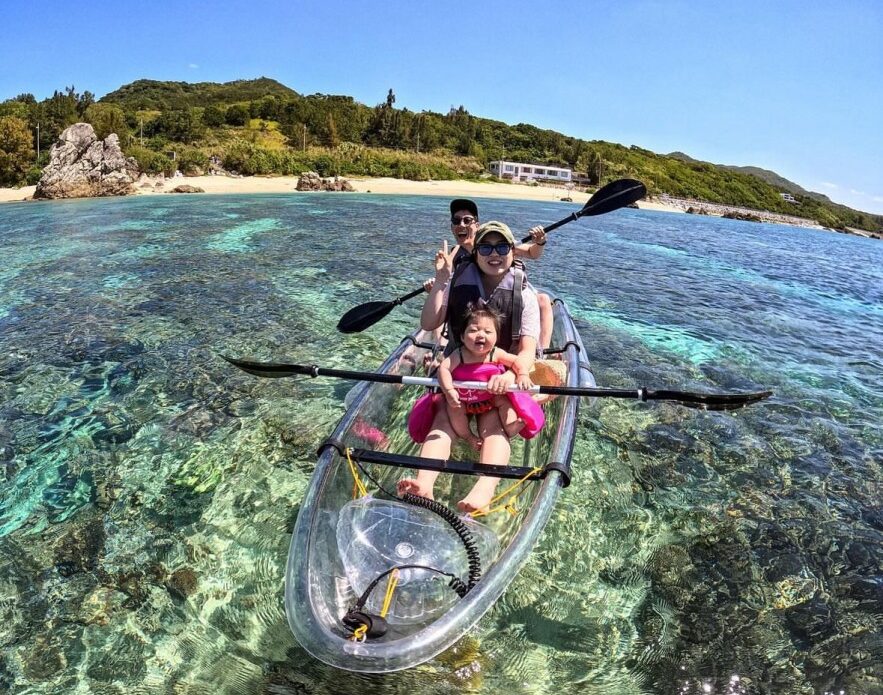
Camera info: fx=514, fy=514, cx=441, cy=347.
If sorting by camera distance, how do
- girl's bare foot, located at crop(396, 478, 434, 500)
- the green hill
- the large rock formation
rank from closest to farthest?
girl's bare foot, located at crop(396, 478, 434, 500)
the large rock formation
the green hill

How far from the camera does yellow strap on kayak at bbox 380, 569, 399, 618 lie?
2.46 meters

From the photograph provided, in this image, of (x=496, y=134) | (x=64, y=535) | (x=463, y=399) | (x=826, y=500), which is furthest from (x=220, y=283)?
(x=496, y=134)

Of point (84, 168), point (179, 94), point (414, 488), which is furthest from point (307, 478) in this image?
point (179, 94)

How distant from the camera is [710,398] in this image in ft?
11.8

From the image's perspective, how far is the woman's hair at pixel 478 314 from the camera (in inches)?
144

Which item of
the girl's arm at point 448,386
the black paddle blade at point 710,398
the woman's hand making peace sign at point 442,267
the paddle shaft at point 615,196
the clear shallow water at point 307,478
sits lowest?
the clear shallow water at point 307,478

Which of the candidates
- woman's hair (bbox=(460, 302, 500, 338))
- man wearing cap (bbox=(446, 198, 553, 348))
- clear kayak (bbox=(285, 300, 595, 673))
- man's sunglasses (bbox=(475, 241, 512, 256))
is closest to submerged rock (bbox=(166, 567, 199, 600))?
clear kayak (bbox=(285, 300, 595, 673))

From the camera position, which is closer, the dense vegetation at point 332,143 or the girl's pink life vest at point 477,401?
the girl's pink life vest at point 477,401

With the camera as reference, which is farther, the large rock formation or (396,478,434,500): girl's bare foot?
the large rock formation

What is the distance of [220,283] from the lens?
10.6 metres

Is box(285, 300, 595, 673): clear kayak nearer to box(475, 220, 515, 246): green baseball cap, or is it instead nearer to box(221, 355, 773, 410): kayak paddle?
box(221, 355, 773, 410): kayak paddle

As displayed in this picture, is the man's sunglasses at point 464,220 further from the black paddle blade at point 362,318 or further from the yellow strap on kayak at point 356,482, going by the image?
the yellow strap on kayak at point 356,482

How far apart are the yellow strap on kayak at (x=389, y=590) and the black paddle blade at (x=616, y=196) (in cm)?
Answer: 553

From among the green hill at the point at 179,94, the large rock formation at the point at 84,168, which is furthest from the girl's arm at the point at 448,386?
the green hill at the point at 179,94
